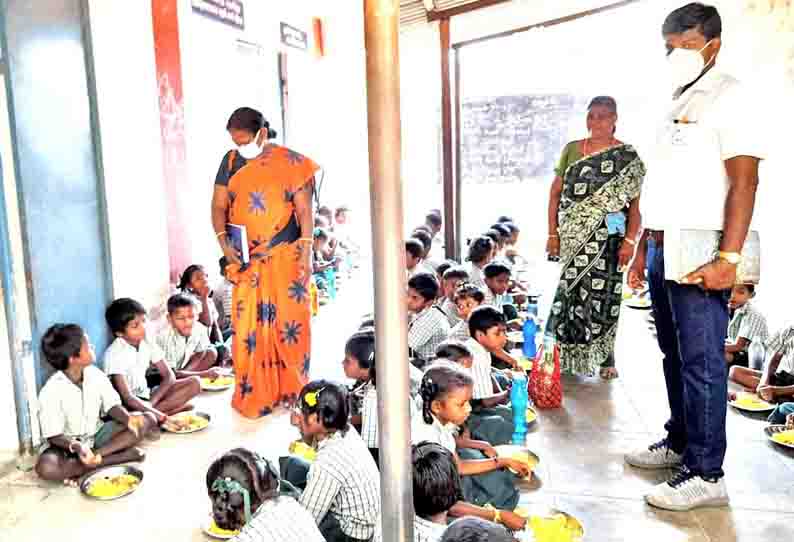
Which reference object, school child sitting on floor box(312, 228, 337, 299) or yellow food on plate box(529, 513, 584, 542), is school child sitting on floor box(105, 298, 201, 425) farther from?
school child sitting on floor box(312, 228, 337, 299)

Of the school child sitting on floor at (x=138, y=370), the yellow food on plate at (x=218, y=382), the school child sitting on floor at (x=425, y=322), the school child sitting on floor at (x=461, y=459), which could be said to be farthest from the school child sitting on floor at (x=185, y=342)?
the school child sitting on floor at (x=461, y=459)

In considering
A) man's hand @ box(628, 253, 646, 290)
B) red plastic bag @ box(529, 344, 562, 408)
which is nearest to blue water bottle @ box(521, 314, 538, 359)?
red plastic bag @ box(529, 344, 562, 408)

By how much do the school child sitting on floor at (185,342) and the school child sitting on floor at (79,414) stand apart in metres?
1.01

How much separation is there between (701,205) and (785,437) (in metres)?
1.53

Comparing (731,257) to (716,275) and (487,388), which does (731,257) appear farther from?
(487,388)

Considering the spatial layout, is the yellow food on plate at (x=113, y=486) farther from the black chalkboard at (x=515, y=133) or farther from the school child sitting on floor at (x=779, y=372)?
the black chalkboard at (x=515, y=133)

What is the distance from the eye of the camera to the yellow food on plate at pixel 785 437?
3393 millimetres

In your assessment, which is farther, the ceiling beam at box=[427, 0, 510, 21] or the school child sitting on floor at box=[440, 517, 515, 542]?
the ceiling beam at box=[427, 0, 510, 21]

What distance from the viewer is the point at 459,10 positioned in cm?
673

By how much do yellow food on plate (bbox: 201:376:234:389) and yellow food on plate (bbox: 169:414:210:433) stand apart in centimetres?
55

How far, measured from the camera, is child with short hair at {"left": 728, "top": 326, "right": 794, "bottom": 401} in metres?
3.92

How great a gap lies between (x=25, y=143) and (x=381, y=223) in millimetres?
3092

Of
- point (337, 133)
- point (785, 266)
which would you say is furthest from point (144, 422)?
point (337, 133)

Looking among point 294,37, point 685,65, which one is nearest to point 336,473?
point 685,65
